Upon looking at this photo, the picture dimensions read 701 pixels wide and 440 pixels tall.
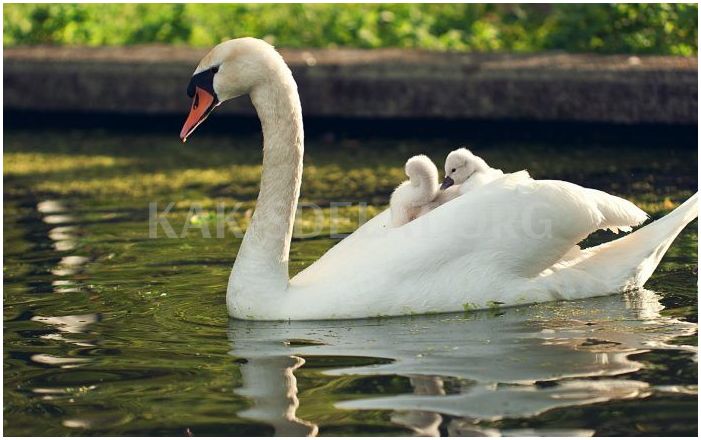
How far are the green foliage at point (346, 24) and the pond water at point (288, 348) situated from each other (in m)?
2.84

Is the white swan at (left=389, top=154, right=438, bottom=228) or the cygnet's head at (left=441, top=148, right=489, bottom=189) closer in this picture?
the white swan at (left=389, top=154, right=438, bottom=228)

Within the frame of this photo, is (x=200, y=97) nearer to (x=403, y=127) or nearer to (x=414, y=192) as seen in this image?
(x=414, y=192)

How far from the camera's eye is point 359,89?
11.9 meters

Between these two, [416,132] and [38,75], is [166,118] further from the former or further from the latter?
[416,132]

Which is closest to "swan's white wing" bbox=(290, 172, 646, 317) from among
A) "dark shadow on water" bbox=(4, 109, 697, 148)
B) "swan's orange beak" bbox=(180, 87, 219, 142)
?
A: "swan's orange beak" bbox=(180, 87, 219, 142)

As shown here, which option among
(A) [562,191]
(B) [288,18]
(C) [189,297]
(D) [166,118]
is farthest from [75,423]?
(B) [288,18]

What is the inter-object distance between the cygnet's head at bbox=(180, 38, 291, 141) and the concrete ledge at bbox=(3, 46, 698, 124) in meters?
5.00

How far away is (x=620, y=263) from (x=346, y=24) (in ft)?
24.4

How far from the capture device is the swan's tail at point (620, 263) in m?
6.86

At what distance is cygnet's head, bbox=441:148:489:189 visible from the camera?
23.7ft

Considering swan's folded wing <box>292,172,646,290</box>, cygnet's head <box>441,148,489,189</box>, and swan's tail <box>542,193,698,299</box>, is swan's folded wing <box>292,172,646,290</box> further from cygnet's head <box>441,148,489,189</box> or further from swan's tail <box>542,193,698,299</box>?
cygnet's head <box>441,148,489,189</box>

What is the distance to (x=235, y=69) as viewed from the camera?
6523mm

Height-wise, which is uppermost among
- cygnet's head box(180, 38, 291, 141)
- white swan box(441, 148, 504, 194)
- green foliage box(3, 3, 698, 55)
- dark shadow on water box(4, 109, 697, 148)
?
green foliage box(3, 3, 698, 55)

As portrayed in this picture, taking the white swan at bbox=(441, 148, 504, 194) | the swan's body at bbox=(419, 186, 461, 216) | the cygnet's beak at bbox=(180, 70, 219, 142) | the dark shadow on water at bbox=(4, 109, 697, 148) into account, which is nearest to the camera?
the cygnet's beak at bbox=(180, 70, 219, 142)
